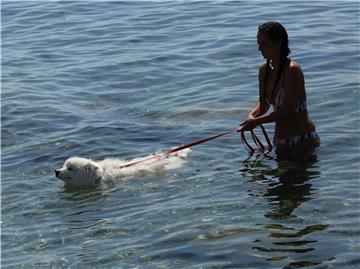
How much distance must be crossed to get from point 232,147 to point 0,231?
3910 millimetres

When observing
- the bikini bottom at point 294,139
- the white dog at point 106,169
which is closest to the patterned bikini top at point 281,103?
the bikini bottom at point 294,139

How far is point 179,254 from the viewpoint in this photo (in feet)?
26.1

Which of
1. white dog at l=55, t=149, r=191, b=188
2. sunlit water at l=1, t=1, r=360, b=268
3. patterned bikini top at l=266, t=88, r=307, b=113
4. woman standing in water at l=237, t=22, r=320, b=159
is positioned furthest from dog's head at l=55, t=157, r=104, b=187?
patterned bikini top at l=266, t=88, r=307, b=113

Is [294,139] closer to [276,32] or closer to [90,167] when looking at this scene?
[276,32]

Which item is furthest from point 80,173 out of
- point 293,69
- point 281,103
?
point 293,69

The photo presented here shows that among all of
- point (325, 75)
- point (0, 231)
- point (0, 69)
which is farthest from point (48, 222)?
point (0, 69)

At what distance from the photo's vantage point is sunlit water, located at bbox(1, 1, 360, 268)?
824cm

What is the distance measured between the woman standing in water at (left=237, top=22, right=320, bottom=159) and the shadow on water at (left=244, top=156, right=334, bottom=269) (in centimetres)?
27

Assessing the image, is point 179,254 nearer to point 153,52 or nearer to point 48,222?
point 48,222

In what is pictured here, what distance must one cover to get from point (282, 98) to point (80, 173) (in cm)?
274

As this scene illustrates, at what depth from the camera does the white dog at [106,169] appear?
420 inches

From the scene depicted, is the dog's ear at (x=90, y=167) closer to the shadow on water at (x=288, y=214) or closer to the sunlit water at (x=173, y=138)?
the sunlit water at (x=173, y=138)

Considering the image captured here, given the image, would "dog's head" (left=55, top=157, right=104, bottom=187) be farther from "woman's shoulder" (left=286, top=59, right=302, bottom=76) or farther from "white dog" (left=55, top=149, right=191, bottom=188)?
"woman's shoulder" (left=286, top=59, right=302, bottom=76)

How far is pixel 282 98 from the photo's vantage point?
32.5ft
